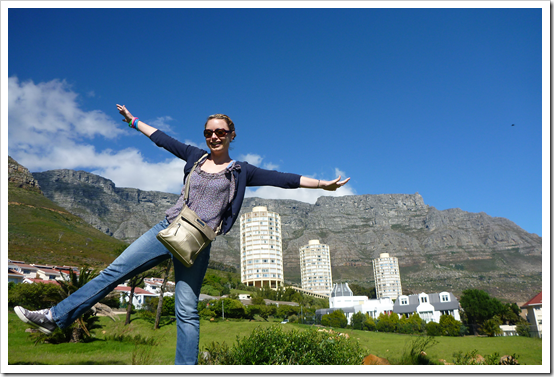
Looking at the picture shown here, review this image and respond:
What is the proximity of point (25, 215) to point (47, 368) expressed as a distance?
379 feet

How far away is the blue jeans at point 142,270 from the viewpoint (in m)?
2.56

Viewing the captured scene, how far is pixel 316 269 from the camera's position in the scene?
136750 mm

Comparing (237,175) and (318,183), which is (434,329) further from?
(237,175)

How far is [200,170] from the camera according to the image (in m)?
2.91

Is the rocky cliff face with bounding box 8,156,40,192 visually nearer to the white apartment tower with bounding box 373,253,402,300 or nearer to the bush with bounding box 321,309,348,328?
the bush with bounding box 321,309,348,328

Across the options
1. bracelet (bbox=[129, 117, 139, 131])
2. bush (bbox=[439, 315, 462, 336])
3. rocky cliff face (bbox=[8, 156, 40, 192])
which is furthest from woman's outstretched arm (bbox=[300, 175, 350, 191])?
rocky cliff face (bbox=[8, 156, 40, 192])

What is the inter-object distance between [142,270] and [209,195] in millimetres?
765

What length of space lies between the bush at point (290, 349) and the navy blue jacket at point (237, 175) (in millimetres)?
2274

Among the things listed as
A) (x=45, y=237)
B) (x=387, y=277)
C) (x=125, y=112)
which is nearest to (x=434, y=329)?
(x=125, y=112)

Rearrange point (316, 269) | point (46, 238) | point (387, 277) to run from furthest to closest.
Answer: point (316, 269)
point (387, 277)
point (46, 238)

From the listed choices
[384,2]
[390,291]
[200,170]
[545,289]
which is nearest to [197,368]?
[200,170]

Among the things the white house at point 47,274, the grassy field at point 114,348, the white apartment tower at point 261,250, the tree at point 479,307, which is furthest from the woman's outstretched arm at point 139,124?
the white apartment tower at point 261,250

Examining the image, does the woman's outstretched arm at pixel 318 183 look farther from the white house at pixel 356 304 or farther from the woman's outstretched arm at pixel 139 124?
the white house at pixel 356 304

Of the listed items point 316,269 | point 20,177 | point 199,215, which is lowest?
point 199,215
